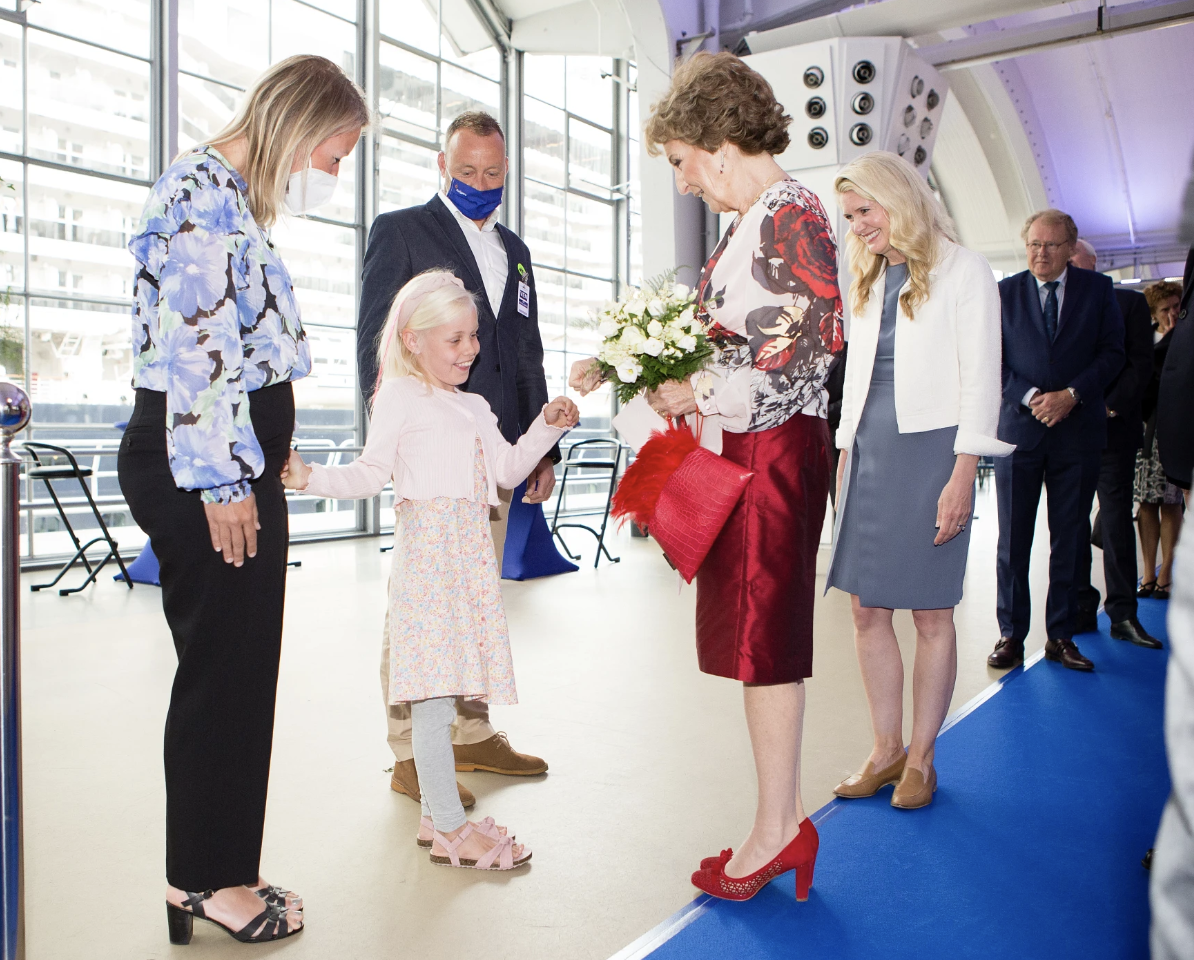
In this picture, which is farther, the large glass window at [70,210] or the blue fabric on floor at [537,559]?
the large glass window at [70,210]

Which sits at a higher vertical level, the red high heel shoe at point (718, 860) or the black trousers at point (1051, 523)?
the black trousers at point (1051, 523)

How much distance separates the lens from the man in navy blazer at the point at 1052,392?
407cm

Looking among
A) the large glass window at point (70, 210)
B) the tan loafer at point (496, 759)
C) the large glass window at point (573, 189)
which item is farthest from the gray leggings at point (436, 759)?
the large glass window at point (573, 189)

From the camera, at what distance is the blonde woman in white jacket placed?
2504mm

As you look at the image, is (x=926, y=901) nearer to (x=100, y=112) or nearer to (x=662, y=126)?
(x=662, y=126)

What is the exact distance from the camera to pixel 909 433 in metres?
2.61

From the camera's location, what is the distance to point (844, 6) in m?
8.44

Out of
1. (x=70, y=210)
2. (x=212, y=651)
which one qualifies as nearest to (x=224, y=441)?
(x=212, y=651)

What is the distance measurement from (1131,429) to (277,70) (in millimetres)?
4679

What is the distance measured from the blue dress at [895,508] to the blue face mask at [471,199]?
1.18m

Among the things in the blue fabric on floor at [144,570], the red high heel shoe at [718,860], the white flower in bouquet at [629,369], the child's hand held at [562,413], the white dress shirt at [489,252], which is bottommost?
the red high heel shoe at [718,860]

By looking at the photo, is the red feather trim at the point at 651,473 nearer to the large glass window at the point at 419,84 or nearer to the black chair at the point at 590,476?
the black chair at the point at 590,476

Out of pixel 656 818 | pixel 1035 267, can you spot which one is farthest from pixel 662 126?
pixel 1035 267

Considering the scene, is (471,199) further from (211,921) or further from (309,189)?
(211,921)
